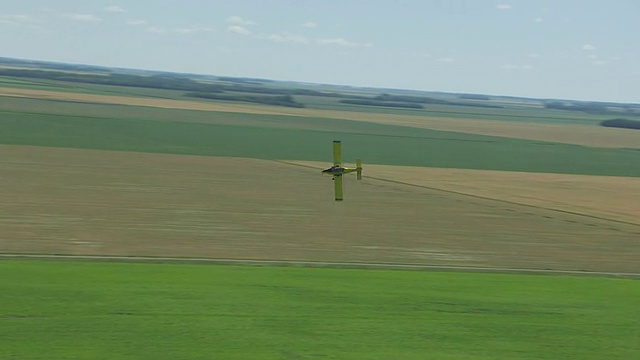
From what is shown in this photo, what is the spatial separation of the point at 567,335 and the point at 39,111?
7730 cm

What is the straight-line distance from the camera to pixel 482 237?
133ft

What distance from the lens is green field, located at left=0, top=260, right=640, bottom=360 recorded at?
74.2 ft

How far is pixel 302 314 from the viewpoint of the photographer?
84.8ft

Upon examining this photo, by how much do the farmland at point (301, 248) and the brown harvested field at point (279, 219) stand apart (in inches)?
5.5

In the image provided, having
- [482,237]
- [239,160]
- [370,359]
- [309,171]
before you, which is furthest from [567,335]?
[239,160]

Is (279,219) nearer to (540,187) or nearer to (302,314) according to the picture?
(302,314)

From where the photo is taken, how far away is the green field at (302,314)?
22.6 meters

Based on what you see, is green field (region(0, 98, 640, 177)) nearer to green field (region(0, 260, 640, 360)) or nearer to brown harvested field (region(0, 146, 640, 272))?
brown harvested field (region(0, 146, 640, 272))

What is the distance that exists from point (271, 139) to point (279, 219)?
4369 centimetres

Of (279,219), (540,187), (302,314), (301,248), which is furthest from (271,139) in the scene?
(302,314)

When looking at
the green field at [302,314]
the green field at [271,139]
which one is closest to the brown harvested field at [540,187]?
the green field at [271,139]

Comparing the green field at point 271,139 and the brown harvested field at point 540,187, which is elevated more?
the green field at point 271,139

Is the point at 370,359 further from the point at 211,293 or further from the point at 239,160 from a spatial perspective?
the point at 239,160

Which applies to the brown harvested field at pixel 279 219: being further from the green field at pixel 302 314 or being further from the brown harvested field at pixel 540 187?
the green field at pixel 302 314
